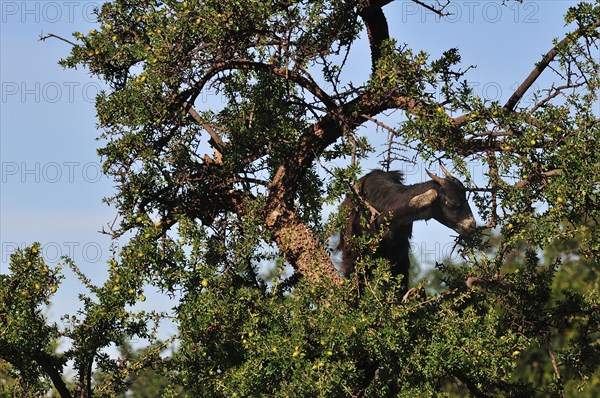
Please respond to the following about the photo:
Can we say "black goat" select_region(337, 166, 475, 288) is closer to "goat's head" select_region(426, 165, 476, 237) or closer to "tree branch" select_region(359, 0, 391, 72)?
"goat's head" select_region(426, 165, 476, 237)

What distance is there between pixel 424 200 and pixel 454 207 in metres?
0.42

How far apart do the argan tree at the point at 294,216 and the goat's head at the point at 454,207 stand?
4.60ft

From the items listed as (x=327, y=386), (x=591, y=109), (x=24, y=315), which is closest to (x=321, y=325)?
(x=327, y=386)

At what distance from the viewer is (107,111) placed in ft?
26.0

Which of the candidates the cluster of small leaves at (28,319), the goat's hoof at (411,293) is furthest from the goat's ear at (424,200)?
the cluster of small leaves at (28,319)

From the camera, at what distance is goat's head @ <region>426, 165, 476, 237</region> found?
32.4ft

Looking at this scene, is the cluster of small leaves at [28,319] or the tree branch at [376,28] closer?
the cluster of small leaves at [28,319]

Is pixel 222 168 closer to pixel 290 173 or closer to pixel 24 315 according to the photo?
pixel 290 173

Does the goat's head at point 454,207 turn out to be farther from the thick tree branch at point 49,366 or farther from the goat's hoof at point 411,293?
the thick tree branch at point 49,366

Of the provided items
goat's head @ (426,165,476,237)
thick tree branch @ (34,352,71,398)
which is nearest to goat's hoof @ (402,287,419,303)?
goat's head @ (426,165,476,237)

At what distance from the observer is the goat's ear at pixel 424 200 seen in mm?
10195

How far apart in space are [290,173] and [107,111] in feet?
6.34

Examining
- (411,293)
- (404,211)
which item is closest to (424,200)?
(404,211)

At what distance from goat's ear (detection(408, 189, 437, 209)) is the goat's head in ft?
0.24
